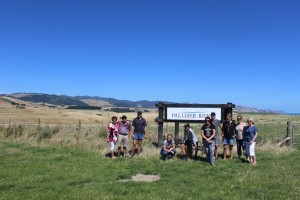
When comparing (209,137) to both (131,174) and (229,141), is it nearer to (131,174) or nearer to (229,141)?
(229,141)

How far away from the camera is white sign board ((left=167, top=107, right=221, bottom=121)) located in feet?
59.0

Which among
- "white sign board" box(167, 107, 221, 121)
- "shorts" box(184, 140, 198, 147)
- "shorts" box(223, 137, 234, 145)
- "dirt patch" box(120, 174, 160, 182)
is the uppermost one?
"white sign board" box(167, 107, 221, 121)

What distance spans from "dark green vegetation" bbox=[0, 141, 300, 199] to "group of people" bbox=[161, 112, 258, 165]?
18.5 inches

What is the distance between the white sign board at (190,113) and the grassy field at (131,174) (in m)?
1.76

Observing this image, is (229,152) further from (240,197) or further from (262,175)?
(240,197)

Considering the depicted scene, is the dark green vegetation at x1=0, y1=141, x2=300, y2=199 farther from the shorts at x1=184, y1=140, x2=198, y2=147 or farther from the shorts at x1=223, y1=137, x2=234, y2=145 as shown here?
the shorts at x1=184, y1=140, x2=198, y2=147

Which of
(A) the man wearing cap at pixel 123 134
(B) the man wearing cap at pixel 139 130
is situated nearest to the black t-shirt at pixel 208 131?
(B) the man wearing cap at pixel 139 130

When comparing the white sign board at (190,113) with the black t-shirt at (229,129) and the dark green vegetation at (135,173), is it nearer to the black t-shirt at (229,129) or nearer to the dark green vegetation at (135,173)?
the black t-shirt at (229,129)

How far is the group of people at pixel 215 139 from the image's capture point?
1484 cm

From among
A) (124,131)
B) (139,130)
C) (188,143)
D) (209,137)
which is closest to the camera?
(209,137)

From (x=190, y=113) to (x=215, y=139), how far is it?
2.64 meters

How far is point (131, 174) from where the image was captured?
12.4 metres

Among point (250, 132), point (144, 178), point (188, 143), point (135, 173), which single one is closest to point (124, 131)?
point (188, 143)

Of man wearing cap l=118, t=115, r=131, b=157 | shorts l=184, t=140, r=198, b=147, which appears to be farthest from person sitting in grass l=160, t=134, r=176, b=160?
man wearing cap l=118, t=115, r=131, b=157
